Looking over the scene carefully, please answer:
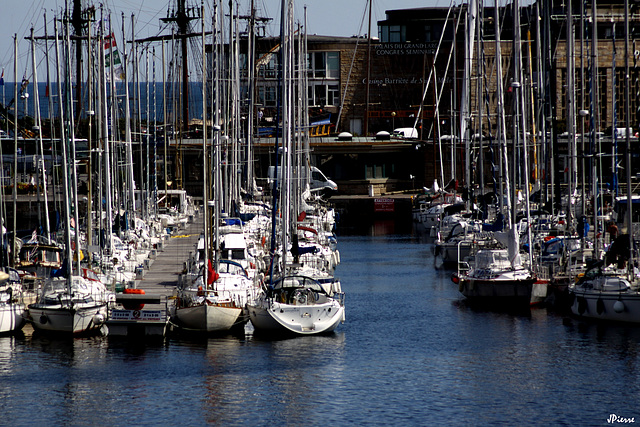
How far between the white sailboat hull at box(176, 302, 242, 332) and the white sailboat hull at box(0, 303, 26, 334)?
5141 mm

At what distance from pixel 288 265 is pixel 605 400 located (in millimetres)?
15070

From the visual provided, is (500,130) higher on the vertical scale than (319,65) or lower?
lower

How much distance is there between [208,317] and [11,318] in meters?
6.39

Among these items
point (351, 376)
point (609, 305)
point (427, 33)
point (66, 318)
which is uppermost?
point (427, 33)

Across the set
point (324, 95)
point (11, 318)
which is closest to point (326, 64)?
point (324, 95)

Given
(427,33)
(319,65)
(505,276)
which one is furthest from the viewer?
(319,65)

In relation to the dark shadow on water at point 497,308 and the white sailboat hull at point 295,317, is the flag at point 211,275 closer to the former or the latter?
the white sailboat hull at point 295,317

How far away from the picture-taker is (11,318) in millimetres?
32844

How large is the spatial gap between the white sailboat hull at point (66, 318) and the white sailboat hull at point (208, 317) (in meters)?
2.66

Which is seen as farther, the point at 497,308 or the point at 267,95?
the point at 267,95

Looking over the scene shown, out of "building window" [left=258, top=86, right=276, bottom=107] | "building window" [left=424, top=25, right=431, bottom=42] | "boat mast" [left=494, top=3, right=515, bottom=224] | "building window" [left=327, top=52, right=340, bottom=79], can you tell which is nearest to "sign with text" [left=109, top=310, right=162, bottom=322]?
"boat mast" [left=494, top=3, right=515, bottom=224]

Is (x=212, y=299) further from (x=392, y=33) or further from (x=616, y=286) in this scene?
(x=392, y=33)

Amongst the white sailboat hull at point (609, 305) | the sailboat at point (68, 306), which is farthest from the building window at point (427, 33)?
the sailboat at point (68, 306)

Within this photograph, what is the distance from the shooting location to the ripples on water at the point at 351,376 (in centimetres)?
2509
